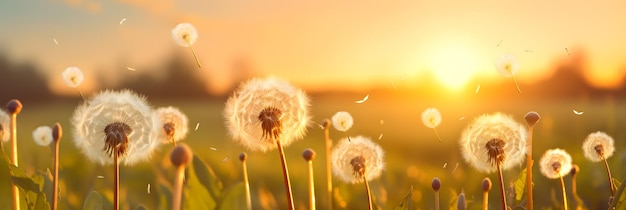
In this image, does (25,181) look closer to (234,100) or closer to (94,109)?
(94,109)

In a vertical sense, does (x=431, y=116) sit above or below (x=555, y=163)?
above

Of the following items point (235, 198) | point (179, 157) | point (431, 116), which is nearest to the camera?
point (179, 157)

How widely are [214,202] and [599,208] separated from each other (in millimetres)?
1998

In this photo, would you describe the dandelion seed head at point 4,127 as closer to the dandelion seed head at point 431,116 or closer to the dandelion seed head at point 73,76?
the dandelion seed head at point 73,76

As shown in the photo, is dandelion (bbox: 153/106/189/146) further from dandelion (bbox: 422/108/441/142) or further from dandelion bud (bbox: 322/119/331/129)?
dandelion (bbox: 422/108/441/142)

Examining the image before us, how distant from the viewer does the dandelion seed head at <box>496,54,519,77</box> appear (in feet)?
5.95

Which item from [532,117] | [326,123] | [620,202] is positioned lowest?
[620,202]

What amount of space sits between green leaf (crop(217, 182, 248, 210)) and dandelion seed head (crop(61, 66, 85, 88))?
0.66 meters

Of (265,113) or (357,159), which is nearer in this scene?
(265,113)

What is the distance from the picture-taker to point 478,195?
9.16ft

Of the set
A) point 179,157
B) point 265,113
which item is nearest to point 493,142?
point 265,113

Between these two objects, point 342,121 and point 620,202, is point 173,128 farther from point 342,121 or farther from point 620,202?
point 620,202

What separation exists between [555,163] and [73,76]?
47.5 inches

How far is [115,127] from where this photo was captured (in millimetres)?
1218
